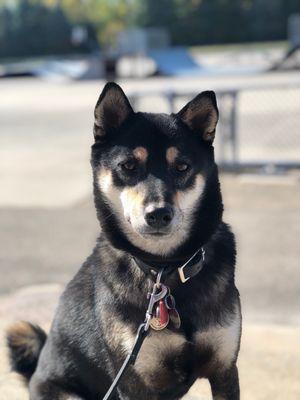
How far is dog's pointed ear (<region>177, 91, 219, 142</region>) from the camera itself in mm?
2902

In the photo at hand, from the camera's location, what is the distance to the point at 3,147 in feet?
43.3

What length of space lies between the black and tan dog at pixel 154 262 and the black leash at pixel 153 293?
0.03m

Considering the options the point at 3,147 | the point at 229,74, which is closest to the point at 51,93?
the point at 229,74

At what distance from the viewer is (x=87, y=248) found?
6.75 meters

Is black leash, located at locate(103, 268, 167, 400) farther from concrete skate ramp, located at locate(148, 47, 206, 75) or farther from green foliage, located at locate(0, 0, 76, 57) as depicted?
green foliage, located at locate(0, 0, 76, 57)

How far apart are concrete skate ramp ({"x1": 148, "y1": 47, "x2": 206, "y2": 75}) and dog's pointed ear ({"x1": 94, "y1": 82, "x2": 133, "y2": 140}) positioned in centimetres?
2803

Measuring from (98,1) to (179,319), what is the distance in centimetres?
7627

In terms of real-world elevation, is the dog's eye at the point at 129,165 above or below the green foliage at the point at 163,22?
above

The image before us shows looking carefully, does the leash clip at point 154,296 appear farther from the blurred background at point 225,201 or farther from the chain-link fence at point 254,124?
the chain-link fence at point 254,124

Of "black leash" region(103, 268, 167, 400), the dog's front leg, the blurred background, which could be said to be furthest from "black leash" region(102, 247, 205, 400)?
the blurred background

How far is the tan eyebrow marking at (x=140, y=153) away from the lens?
2830 millimetres

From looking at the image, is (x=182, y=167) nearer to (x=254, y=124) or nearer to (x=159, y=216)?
(x=159, y=216)

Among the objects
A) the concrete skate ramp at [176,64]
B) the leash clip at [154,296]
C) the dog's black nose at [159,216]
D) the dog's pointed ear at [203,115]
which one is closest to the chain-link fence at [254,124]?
the dog's pointed ear at [203,115]

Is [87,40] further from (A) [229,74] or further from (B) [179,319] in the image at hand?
(B) [179,319]
